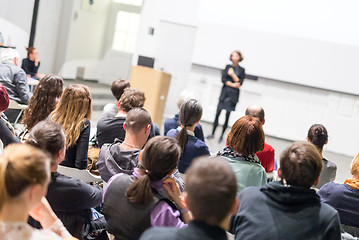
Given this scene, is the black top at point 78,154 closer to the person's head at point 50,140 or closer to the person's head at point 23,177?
the person's head at point 50,140

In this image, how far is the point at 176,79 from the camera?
9.14m

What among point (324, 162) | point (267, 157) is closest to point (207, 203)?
point (267, 157)

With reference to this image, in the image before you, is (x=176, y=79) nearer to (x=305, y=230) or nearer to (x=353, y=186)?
(x=353, y=186)

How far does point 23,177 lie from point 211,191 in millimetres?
584

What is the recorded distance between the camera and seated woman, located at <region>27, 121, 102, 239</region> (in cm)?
202

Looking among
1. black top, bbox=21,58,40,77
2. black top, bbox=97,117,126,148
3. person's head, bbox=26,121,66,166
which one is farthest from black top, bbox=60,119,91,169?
black top, bbox=21,58,40,77

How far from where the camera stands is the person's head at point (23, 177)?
139 cm

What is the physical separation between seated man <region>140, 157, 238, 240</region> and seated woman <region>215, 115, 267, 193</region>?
1321 millimetres

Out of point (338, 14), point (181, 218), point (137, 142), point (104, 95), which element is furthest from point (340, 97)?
point (181, 218)

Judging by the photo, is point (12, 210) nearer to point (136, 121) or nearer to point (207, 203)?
point (207, 203)

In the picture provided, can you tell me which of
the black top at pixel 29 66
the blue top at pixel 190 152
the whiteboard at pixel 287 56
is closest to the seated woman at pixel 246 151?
the blue top at pixel 190 152

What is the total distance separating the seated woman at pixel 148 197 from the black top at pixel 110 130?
150 centimetres

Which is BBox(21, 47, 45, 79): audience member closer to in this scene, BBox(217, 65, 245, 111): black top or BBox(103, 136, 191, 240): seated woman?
BBox(217, 65, 245, 111): black top

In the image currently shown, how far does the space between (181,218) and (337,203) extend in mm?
1185
